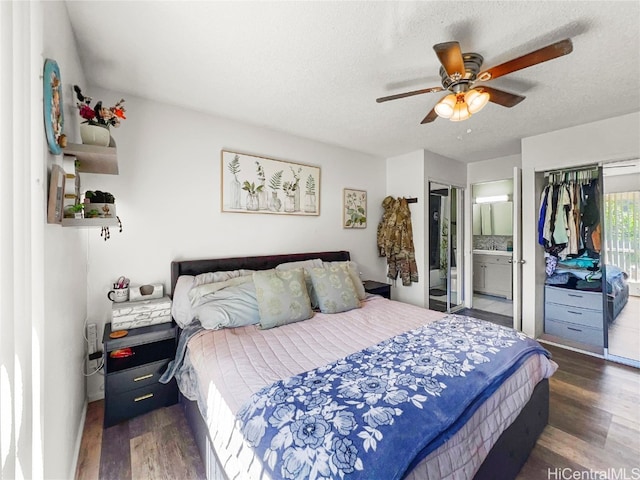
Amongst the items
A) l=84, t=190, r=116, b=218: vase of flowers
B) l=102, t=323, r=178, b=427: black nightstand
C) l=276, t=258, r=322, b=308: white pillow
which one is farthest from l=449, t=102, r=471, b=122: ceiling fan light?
l=102, t=323, r=178, b=427: black nightstand

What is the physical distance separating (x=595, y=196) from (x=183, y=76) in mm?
4258

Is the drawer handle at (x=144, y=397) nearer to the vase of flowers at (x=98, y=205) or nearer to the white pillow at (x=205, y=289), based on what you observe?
the white pillow at (x=205, y=289)

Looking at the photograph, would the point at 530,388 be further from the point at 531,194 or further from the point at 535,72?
the point at 531,194

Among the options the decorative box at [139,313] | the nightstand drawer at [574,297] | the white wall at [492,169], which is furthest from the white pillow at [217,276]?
the white wall at [492,169]

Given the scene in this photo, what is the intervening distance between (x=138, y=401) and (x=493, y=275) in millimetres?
5576

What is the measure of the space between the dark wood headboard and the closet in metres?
2.69

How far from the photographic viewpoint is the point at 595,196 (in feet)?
9.91

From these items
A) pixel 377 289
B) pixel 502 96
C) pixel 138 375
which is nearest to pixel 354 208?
pixel 377 289

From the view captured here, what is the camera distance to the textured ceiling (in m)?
1.45

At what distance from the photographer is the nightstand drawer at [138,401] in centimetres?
190

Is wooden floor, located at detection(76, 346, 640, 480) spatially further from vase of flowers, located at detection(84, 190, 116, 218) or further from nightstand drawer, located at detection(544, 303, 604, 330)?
vase of flowers, located at detection(84, 190, 116, 218)

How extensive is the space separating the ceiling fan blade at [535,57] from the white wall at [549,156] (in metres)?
2.18

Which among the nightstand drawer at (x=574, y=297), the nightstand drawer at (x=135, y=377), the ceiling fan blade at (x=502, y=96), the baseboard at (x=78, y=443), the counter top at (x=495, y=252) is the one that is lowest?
the baseboard at (x=78, y=443)

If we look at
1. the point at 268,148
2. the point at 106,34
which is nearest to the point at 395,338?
the point at 268,148
